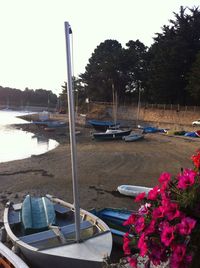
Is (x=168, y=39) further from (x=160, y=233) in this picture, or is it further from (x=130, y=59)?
(x=160, y=233)

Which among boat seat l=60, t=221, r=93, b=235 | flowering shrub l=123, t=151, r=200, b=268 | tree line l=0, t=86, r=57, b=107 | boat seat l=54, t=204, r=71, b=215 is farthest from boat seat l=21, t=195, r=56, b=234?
tree line l=0, t=86, r=57, b=107

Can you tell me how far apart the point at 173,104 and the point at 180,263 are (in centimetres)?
5657

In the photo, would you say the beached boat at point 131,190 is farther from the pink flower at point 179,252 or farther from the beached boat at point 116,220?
the pink flower at point 179,252

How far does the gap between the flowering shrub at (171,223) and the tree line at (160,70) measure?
1739 inches

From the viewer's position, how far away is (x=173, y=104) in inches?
2276

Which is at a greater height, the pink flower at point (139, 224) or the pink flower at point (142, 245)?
the pink flower at point (139, 224)

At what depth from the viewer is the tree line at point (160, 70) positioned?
51.8 metres

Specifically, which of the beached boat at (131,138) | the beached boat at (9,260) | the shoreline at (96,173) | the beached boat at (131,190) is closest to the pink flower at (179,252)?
the beached boat at (9,260)

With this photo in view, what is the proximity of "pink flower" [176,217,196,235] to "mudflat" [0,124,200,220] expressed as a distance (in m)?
10.2

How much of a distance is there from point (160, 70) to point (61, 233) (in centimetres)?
4747

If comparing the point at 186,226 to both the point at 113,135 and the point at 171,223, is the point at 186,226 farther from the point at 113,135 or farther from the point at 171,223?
the point at 113,135

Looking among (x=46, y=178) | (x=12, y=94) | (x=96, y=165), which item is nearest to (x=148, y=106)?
(x=96, y=165)

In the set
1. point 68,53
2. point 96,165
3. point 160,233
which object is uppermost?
point 68,53

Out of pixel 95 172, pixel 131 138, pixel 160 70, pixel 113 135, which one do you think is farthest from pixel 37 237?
pixel 160 70
